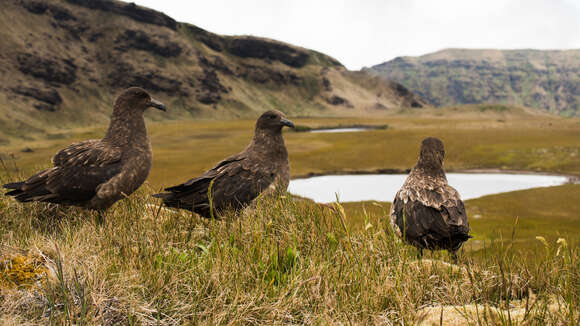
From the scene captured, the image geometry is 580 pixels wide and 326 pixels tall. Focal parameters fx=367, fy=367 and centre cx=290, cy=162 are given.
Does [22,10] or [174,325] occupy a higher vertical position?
[22,10]

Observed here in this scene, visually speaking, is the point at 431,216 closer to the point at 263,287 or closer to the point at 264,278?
the point at 264,278

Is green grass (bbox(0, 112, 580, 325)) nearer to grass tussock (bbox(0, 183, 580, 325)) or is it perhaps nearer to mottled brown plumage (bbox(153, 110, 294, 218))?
Result: grass tussock (bbox(0, 183, 580, 325))

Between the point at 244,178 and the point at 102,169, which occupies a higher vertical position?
the point at 102,169

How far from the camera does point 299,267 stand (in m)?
3.65

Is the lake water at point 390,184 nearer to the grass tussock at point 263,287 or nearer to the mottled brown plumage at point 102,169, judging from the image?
the mottled brown plumage at point 102,169

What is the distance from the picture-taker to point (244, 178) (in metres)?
6.47

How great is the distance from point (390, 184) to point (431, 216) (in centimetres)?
3621

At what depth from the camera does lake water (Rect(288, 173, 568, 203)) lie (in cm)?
3534

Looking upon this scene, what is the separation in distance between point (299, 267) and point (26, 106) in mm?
190782

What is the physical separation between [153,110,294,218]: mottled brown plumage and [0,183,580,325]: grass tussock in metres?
1.35

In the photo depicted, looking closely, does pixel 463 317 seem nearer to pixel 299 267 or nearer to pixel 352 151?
pixel 299 267

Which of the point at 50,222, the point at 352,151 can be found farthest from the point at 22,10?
the point at 50,222

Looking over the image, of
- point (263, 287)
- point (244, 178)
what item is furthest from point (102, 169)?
point (263, 287)

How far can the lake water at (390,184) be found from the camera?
35.3 meters
